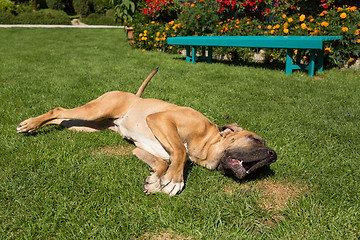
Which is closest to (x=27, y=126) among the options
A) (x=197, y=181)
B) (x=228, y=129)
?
(x=197, y=181)

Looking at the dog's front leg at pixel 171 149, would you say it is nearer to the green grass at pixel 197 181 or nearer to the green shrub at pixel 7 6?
the green grass at pixel 197 181

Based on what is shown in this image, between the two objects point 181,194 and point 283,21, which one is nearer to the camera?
point 181,194

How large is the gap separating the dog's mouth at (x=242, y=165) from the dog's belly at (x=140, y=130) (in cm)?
69

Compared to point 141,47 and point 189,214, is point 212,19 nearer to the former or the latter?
point 141,47

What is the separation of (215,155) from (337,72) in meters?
5.86

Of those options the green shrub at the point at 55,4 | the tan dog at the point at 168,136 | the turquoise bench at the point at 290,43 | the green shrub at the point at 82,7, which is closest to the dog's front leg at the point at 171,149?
the tan dog at the point at 168,136

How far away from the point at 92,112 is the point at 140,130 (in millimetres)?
745

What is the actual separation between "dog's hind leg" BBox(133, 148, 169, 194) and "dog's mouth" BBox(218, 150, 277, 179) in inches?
23.8

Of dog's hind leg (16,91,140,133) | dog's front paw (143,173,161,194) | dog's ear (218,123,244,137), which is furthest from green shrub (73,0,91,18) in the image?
dog's front paw (143,173,161,194)

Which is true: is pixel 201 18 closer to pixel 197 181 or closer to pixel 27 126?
pixel 27 126

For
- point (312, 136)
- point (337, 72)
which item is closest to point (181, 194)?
point (312, 136)

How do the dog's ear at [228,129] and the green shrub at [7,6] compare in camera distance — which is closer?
the dog's ear at [228,129]

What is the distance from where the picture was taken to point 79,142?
11.8 feet

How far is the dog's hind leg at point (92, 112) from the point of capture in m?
3.74
